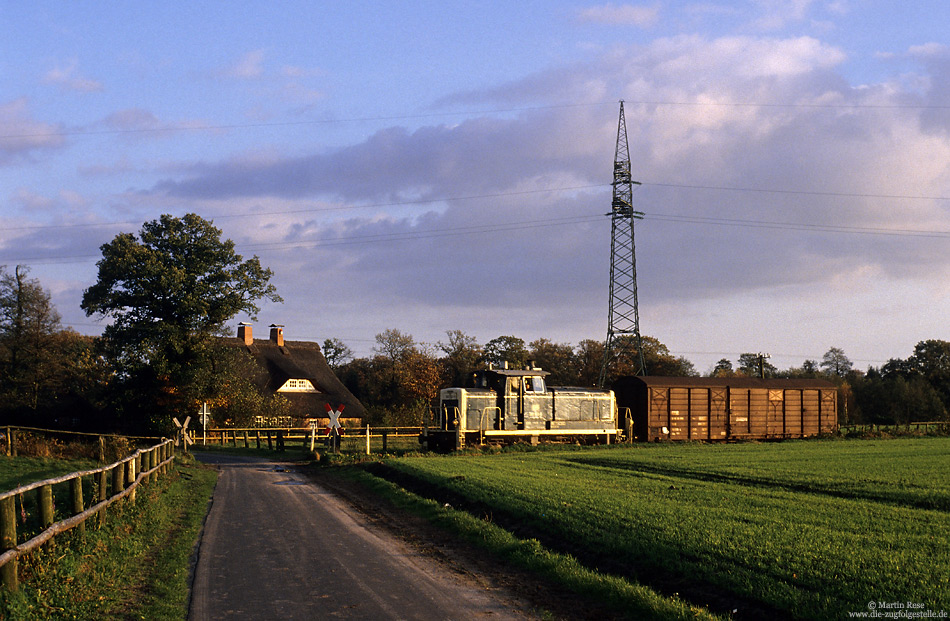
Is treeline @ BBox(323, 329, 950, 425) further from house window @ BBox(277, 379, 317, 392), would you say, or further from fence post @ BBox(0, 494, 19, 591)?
fence post @ BBox(0, 494, 19, 591)

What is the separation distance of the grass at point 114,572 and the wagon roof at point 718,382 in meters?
29.7

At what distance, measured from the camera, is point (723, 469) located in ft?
77.8

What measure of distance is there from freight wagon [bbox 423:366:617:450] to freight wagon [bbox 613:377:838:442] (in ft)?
10.4

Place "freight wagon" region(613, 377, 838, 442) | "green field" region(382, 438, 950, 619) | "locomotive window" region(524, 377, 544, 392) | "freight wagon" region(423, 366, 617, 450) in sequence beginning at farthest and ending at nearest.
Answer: "freight wagon" region(613, 377, 838, 442) < "locomotive window" region(524, 377, 544, 392) < "freight wagon" region(423, 366, 617, 450) < "green field" region(382, 438, 950, 619)

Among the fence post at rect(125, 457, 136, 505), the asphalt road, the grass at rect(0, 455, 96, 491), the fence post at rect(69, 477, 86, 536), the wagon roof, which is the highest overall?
the wagon roof

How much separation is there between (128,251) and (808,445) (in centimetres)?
4013

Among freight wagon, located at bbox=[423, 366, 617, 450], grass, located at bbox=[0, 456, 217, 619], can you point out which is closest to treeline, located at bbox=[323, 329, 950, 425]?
freight wagon, located at bbox=[423, 366, 617, 450]

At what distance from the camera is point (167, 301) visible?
4712 centimetres

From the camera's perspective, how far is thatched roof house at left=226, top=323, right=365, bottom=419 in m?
67.9

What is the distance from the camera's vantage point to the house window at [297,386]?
68812 millimetres

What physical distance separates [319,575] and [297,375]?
2416 inches

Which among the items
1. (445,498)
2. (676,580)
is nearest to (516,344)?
(445,498)

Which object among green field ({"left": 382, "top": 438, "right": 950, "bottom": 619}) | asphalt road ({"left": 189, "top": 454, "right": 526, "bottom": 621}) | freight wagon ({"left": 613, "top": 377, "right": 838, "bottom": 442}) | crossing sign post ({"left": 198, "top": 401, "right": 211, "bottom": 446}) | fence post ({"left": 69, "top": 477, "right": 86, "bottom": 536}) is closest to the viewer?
asphalt road ({"left": 189, "top": 454, "right": 526, "bottom": 621})

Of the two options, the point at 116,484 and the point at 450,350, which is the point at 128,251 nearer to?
the point at 116,484
